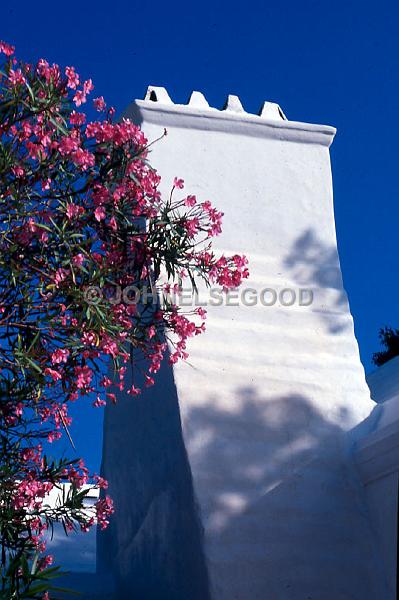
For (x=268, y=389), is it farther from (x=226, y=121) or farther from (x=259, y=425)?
(x=226, y=121)

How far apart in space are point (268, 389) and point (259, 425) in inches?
10.2

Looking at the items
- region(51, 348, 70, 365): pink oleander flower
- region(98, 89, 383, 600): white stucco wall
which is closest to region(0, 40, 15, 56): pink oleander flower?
region(51, 348, 70, 365): pink oleander flower

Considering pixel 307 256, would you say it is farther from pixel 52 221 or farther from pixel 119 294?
pixel 52 221

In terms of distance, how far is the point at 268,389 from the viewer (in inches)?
223

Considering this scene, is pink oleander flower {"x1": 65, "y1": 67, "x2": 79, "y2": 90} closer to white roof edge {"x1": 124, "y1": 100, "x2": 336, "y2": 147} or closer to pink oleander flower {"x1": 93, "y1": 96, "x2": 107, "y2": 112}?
pink oleander flower {"x1": 93, "y1": 96, "x2": 107, "y2": 112}

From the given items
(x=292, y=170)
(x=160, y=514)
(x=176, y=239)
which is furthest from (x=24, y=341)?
(x=292, y=170)

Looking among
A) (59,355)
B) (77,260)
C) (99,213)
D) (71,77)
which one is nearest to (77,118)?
(71,77)

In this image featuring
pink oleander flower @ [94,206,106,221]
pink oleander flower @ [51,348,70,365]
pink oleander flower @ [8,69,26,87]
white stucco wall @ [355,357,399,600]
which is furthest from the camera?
white stucco wall @ [355,357,399,600]

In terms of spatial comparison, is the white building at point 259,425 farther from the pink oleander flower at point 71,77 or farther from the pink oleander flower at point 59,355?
the pink oleander flower at point 71,77

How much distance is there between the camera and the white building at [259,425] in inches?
204

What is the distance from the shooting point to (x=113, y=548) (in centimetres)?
665

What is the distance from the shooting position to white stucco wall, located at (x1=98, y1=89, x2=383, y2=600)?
17.0ft

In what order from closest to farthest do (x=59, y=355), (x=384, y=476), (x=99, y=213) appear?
(x=59, y=355), (x=99, y=213), (x=384, y=476)

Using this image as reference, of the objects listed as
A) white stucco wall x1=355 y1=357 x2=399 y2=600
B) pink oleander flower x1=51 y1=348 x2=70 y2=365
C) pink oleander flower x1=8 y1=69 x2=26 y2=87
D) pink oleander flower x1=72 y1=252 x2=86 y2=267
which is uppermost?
pink oleander flower x1=8 y1=69 x2=26 y2=87
